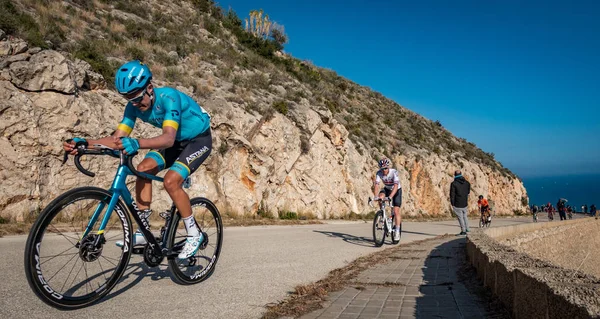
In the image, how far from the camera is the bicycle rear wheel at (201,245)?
14.2 feet

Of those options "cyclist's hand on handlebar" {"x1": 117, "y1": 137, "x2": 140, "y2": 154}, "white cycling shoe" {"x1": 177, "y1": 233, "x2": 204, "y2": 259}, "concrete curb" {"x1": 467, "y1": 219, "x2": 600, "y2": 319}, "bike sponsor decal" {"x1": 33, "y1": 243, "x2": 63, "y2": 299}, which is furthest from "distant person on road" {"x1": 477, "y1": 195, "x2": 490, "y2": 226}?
"bike sponsor decal" {"x1": 33, "y1": 243, "x2": 63, "y2": 299}

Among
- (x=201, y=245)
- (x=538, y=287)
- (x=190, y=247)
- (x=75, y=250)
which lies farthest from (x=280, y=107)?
(x=538, y=287)

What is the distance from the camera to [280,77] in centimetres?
2661

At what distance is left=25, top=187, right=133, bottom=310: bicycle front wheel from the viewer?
315 cm

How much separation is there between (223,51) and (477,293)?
24668mm

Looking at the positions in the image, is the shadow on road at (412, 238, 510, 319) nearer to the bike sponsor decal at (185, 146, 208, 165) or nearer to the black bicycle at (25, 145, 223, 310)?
the black bicycle at (25, 145, 223, 310)

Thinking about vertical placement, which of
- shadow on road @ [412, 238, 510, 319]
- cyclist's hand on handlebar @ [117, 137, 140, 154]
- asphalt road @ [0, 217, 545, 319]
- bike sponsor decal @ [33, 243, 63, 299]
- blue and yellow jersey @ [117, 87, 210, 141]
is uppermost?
blue and yellow jersey @ [117, 87, 210, 141]

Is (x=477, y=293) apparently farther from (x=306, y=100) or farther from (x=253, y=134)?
(x=306, y=100)

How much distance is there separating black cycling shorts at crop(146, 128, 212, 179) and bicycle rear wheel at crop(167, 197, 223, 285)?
0.53 meters

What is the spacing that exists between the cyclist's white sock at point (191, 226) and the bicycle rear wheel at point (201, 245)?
106mm

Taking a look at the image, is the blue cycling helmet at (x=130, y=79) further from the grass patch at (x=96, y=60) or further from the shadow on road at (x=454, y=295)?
the grass patch at (x=96, y=60)

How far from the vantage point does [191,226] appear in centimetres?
443

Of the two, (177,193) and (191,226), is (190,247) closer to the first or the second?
(191,226)

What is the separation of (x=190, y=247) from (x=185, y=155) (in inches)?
39.8
